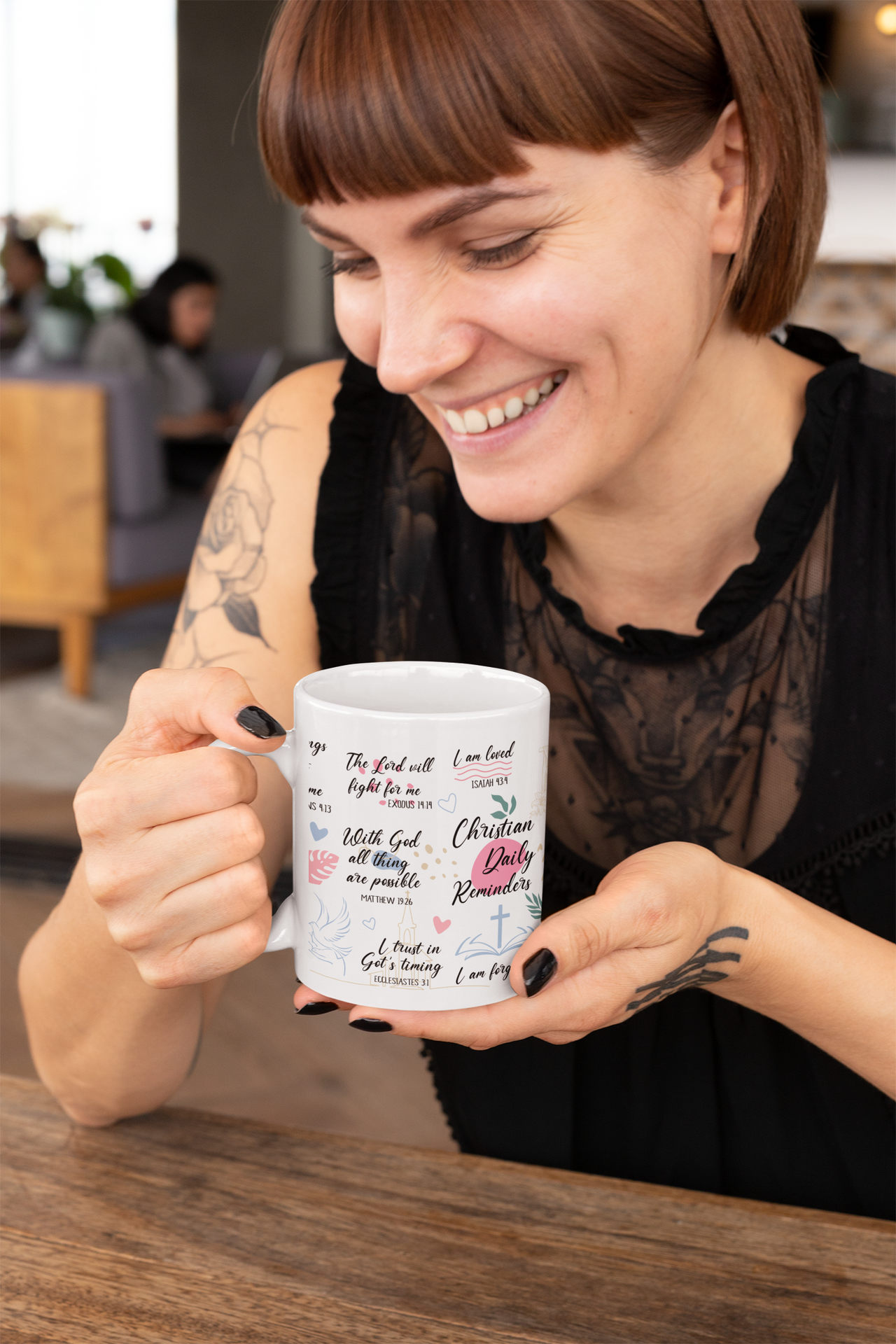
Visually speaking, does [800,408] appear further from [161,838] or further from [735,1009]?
[161,838]

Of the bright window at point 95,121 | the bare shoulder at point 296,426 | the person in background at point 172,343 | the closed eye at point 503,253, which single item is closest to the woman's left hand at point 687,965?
the closed eye at point 503,253

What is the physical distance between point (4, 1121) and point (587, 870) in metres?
0.44

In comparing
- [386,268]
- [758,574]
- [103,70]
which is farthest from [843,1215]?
[103,70]

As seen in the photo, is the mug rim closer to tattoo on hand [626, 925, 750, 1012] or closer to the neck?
tattoo on hand [626, 925, 750, 1012]

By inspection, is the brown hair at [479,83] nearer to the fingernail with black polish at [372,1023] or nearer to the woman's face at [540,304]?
the woman's face at [540,304]

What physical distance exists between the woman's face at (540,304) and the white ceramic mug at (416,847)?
0.23 meters

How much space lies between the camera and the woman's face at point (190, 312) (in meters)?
5.27

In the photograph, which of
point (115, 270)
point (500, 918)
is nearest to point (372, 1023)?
point (500, 918)

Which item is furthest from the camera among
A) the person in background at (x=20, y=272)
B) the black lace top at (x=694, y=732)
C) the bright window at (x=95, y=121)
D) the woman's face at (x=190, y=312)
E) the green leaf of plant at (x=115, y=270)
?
the bright window at (x=95, y=121)

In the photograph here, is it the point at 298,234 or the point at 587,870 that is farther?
the point at 298,234

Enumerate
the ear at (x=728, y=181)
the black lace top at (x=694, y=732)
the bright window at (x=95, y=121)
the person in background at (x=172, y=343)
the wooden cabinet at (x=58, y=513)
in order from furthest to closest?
the bright window at (x=95, y=121), the person in background at (x=172, y=343), the wooden cabinet at (x=58, y=513), the black lace top at (x=694, y=732), the ear at (x=728, y=181)

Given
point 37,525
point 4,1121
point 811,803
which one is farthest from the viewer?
point 37,525

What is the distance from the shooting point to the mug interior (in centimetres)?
62

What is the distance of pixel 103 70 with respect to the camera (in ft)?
28.3
